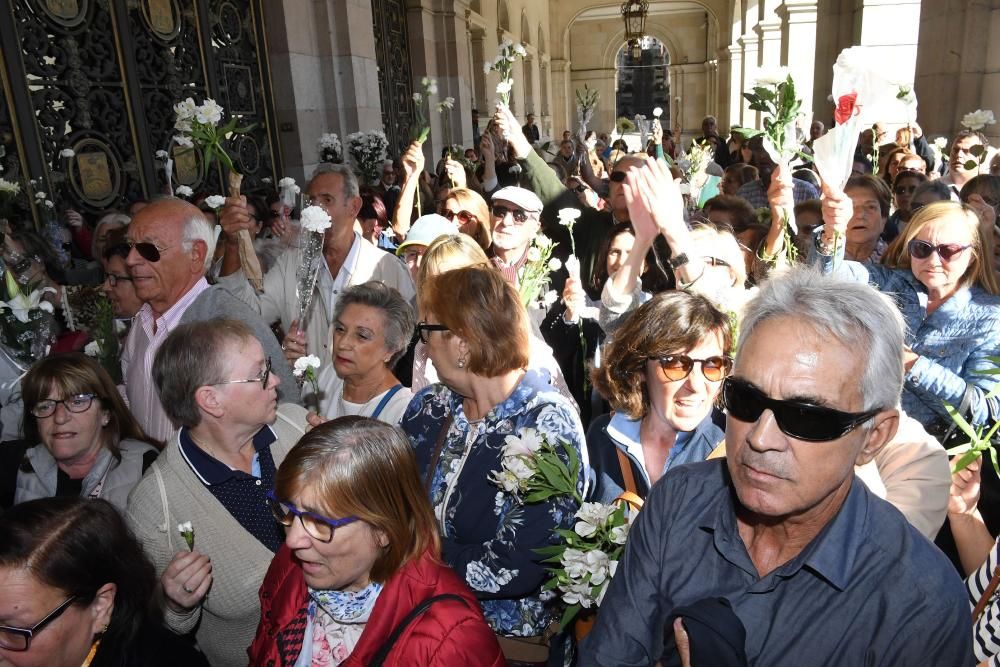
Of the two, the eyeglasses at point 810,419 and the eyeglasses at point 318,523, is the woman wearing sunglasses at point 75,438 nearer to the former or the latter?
the eyeglasses at point 318,523

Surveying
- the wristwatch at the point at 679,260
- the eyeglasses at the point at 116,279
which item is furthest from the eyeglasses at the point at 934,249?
the eyeglasses at the point at 116,279

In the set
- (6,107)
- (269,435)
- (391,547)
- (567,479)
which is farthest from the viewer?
(6,107)

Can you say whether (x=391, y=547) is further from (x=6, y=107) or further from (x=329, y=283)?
(x=6, y=107)

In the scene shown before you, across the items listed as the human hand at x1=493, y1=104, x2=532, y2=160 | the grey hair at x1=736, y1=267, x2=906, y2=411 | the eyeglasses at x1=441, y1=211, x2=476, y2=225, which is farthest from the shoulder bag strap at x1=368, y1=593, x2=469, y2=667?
the human hand at x1=493, y1=104, x2=532, y2=160

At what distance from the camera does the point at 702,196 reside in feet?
25.6

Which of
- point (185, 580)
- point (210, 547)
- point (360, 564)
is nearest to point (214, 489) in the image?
point (210, 547)

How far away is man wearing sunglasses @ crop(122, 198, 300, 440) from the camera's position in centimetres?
322

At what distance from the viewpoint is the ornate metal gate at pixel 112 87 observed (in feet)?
20.0

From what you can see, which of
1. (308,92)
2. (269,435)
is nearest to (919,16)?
(308,92)

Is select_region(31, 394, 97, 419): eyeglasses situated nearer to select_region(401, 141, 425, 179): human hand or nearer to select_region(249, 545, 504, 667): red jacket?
select_region(249, 545, 504, 667): red jacket

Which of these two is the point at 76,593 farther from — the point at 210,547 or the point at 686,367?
the point at 686,367

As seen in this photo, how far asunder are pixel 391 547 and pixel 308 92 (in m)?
8.79

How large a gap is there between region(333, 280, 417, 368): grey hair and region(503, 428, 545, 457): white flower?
1176 millimetres

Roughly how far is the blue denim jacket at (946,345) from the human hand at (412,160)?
3.53m
